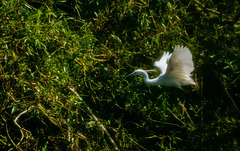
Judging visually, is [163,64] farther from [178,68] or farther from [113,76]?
[113,76]

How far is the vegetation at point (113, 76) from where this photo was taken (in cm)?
282

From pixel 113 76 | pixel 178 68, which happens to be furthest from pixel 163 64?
pixel 113 76

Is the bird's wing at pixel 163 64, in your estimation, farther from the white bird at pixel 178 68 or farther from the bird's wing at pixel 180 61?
the bird's wing at pixel 180 61

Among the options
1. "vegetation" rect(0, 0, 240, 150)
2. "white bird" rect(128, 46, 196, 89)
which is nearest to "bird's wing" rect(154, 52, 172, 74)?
"white bird" rect(128, 46, 196, 89)

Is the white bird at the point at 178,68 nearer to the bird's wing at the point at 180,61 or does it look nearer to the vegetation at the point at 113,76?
the bird's wing at the point at 180,61

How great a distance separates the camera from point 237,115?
3.33 meters

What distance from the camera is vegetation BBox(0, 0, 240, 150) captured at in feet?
9.24

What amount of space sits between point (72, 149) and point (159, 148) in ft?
2.79

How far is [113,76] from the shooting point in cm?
323

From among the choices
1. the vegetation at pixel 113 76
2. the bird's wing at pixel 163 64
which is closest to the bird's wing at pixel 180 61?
the bird's wing at pixel 163 64

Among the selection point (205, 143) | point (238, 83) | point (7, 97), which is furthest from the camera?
point (238, 83)

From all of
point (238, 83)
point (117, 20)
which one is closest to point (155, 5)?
point (117, 20)

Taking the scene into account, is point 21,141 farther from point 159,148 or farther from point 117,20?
point 117,20

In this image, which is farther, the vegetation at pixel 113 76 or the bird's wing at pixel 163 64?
the bird's wing at pixel 163 64
